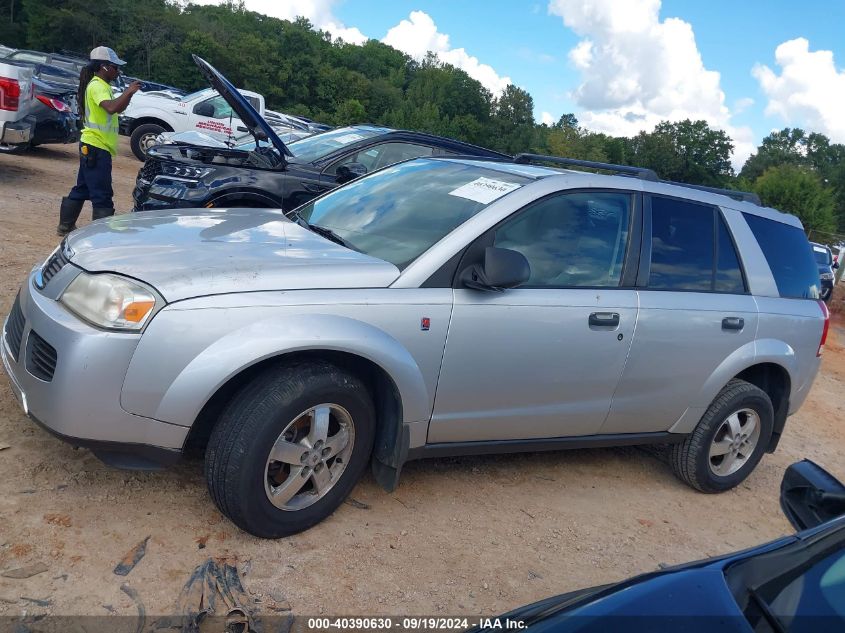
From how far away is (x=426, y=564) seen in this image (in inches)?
127

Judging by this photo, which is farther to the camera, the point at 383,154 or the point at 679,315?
the point at 383,154

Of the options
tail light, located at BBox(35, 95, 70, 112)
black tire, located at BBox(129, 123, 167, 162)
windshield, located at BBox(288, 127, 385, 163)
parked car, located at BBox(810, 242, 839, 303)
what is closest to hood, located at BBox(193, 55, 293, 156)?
windshield, located at BBox(288, 127, 385, 163)

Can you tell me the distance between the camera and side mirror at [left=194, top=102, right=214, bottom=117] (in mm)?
15570

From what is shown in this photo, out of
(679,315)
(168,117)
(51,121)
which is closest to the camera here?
(679,315)

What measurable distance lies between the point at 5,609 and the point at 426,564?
1612 mm

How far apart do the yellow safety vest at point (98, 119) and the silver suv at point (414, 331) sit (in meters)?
3.67

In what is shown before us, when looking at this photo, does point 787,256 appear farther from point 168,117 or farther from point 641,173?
point 168,117

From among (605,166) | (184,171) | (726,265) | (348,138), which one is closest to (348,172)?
(348,138)

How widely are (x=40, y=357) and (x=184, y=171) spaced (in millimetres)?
3603

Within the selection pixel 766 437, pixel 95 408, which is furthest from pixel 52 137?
pixel 766 437

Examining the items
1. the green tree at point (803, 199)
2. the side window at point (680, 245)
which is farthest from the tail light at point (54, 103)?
the green tree at point (803, 199)

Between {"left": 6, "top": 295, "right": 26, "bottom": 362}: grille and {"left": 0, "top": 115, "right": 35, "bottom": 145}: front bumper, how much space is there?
7.26 metres

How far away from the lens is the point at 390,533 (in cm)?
340

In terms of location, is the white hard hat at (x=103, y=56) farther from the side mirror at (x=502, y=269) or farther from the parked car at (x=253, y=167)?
the side mirror at (x=502, y=269)
